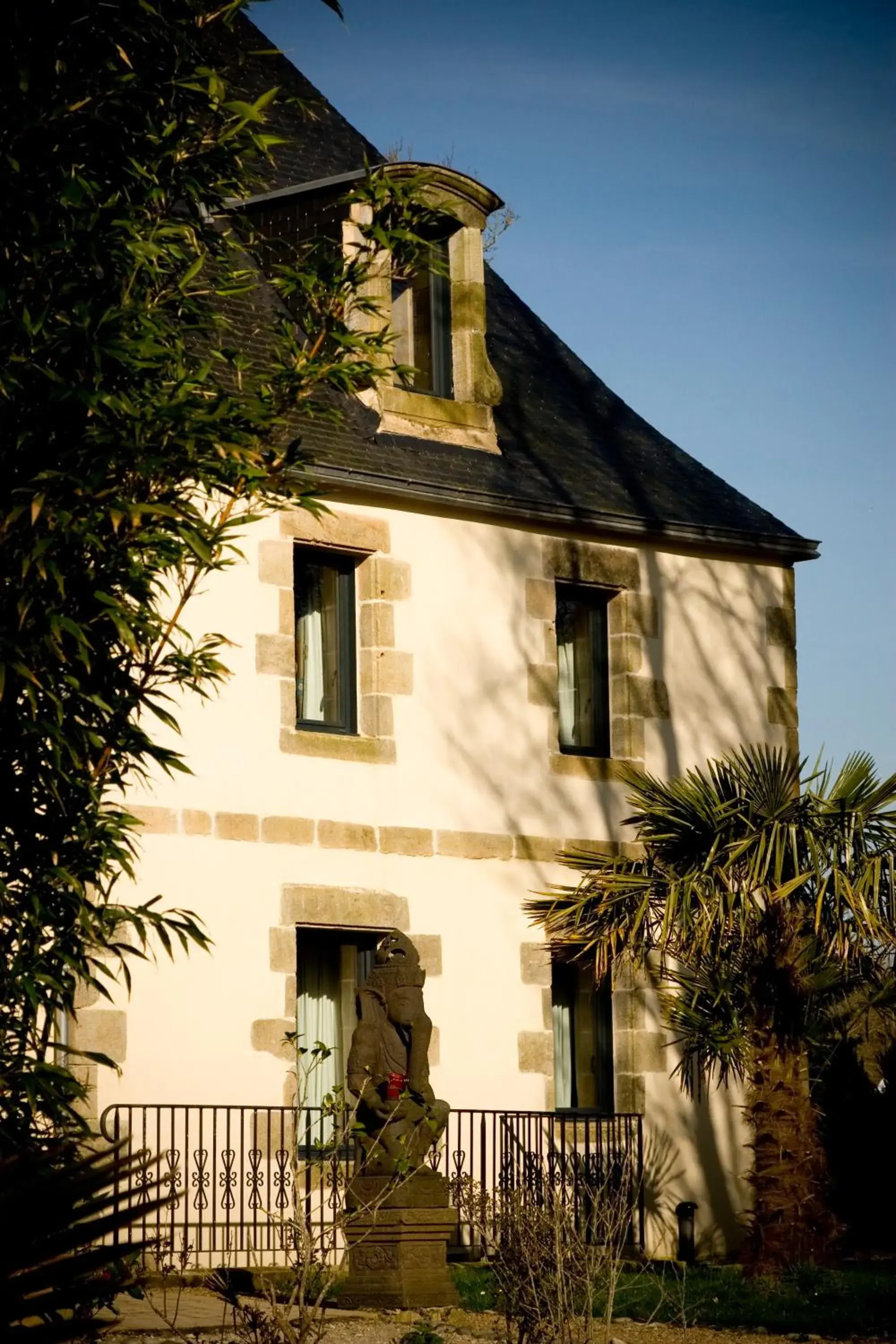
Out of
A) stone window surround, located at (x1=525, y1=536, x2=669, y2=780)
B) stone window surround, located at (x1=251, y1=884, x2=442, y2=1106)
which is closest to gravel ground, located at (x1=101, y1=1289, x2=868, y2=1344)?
stone window surround, located at (x1=251, y1=884, x2=442, y2=1106)

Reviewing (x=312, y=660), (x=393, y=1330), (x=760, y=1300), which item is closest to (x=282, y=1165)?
(x=393, y=1330)

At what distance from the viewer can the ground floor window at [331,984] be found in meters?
A: 13.7

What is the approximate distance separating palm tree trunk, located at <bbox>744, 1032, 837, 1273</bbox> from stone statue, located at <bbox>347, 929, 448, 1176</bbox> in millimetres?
2133

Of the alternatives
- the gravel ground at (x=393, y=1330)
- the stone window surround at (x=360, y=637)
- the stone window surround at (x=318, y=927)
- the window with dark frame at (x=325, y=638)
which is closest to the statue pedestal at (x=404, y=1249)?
the gravel ground at (x=393, y=1330)

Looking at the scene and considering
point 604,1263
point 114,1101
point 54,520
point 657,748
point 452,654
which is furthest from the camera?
point 657,748

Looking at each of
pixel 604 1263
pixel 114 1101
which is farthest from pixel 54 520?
pixel 114 1101

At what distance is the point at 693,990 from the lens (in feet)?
44.8

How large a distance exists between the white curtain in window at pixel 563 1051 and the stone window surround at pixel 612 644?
176cm

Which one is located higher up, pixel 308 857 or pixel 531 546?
pixel 531 546

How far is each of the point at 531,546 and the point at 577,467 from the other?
117 centimetres

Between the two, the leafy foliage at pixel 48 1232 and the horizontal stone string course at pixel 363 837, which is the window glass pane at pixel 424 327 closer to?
the horizontal stone string course at pixel 363 837

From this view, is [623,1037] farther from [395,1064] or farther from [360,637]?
[395,1064]

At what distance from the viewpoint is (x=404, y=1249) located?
34.7 ft

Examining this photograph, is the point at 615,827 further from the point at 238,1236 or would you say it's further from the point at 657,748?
the point at 238,1236
